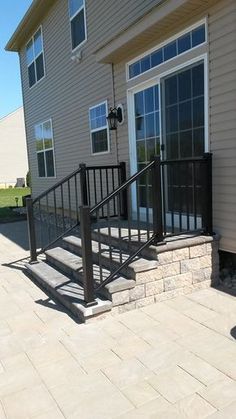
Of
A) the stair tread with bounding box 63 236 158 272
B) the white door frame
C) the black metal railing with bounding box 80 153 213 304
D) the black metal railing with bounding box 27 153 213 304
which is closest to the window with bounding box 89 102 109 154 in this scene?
the white door frame

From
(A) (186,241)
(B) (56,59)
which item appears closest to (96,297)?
(A) (186,241)

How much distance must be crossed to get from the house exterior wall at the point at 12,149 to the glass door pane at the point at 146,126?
27021mm

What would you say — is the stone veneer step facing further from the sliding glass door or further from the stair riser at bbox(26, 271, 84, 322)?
the sliding glass door

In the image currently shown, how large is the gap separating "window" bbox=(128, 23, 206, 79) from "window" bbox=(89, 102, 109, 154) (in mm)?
1221

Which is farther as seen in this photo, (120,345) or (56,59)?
(56,59)

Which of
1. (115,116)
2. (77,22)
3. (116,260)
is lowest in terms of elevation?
(116,260)

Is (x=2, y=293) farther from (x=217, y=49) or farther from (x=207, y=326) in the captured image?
(x=217, y=49)

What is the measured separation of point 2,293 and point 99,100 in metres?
3.77

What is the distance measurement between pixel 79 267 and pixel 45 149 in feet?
21.5

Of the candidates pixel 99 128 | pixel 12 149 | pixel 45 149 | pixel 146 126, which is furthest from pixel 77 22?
pixel 12 149

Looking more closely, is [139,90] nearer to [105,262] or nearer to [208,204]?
[208,204]

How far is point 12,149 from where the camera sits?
31250mm

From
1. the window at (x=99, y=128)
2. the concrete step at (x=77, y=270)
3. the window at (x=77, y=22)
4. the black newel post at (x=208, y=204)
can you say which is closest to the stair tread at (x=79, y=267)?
the concrete step at (x=77, y=270)

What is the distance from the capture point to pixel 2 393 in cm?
239
